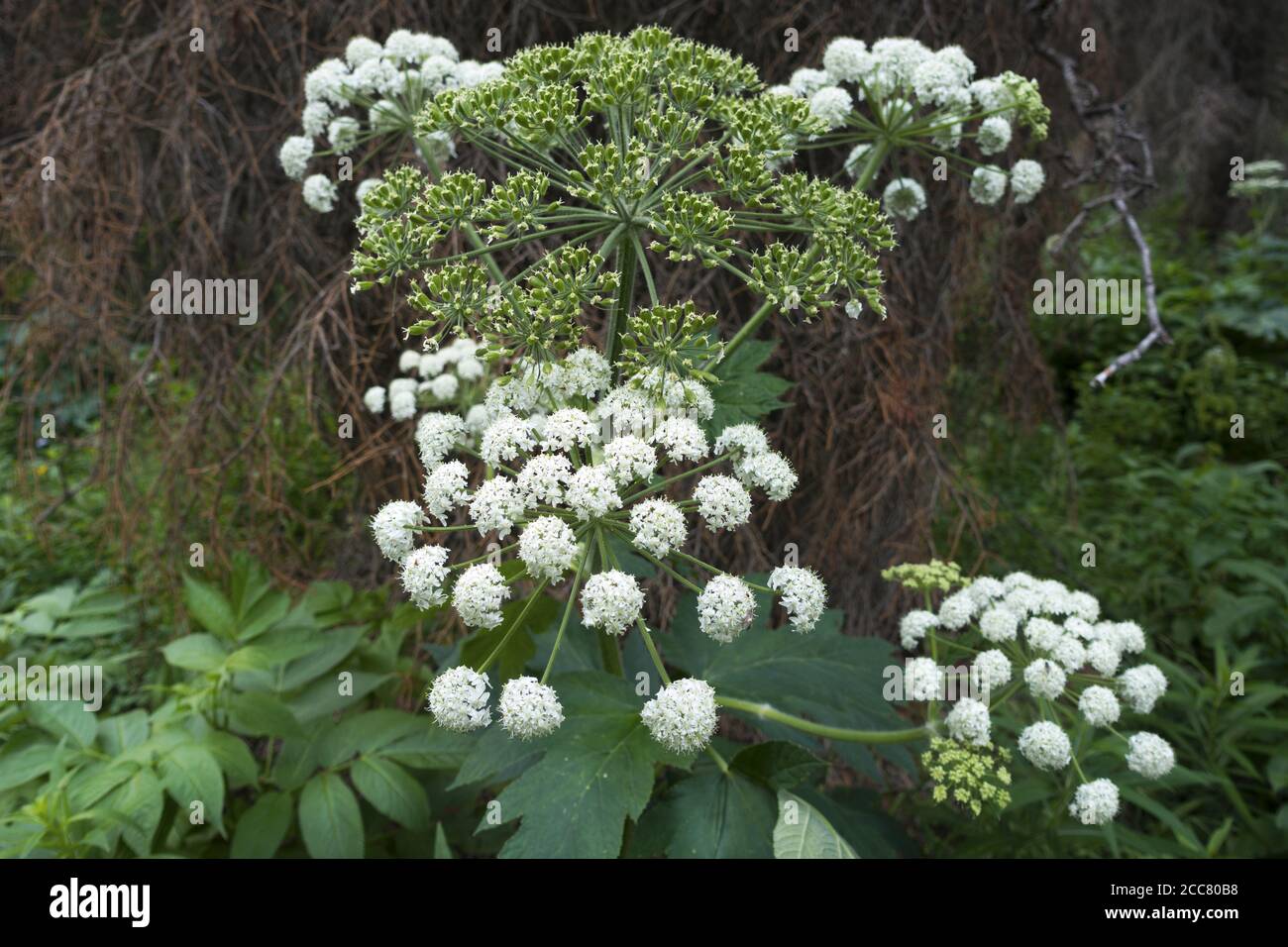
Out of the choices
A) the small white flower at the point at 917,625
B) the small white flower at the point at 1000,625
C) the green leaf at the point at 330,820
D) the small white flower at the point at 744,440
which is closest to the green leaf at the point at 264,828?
the green leaf at the point at 330,820

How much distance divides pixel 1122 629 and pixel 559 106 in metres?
1.66

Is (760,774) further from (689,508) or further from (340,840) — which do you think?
(340,840)

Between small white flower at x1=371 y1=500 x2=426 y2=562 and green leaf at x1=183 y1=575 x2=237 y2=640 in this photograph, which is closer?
small white flower at x1=371 y1=500 x2=426 y2=562

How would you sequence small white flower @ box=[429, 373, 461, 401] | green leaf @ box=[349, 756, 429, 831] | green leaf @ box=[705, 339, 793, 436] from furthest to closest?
small white flower @ box=[429, 373, 461, 401]
green leaf @ box=[349, 756, 429, 831]
green leaf @ box=[705, 339, 793, 436]

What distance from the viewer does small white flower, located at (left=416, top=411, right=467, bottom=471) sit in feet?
5.62

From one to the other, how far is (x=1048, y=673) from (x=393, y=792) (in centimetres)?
150

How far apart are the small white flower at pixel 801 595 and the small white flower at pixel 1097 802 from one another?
803 millimetres

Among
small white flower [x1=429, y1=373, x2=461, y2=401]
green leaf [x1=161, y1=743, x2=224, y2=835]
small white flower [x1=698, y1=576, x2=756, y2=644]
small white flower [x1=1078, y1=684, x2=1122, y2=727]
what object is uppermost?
small white flower [x1=429, y1=373, x2=461, y2=401]

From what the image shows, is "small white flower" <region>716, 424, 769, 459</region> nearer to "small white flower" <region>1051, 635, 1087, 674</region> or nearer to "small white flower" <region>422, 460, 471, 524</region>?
"small white flower" <region>422, 460, 471, 524</region>

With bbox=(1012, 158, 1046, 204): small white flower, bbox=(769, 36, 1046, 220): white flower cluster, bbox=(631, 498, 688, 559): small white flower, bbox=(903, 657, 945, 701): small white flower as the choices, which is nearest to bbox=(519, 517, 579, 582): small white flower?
bbox=(631, 498, 688, 559): small white flower

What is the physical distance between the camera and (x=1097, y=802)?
1873 mm

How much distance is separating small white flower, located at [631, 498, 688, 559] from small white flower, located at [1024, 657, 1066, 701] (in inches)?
37.4

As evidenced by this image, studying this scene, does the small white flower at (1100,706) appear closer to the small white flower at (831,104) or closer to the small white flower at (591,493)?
the small white flower at (591,493)

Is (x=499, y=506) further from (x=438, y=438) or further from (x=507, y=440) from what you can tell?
(x=438, y=438)
